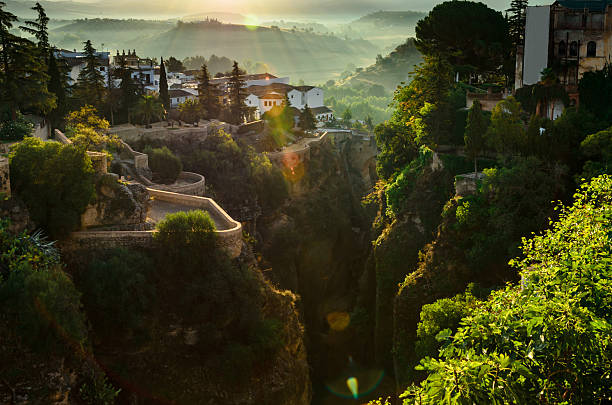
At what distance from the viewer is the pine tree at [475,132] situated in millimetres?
32719

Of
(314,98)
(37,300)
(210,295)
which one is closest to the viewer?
(37,300)

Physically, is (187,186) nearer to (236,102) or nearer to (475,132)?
(475,132)

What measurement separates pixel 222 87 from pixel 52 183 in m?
52.7

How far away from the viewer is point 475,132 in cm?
3275

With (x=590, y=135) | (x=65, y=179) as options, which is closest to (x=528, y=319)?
(x=590, y=135)

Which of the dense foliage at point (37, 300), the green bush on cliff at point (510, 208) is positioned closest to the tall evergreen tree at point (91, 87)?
the dense foliage at point (37, 300)

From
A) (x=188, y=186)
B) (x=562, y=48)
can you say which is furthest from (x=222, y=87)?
(x=562, y=48)

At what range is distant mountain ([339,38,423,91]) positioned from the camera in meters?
137

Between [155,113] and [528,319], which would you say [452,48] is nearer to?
[155,113]

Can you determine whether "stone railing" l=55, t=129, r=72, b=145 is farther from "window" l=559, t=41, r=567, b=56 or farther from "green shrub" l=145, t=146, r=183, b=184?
"window" l=559, t=41, r=567, b=56

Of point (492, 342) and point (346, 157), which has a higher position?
point (492, 342)

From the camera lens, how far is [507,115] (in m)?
32.3

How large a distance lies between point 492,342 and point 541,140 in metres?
20.0

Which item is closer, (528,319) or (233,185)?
(528,319)
